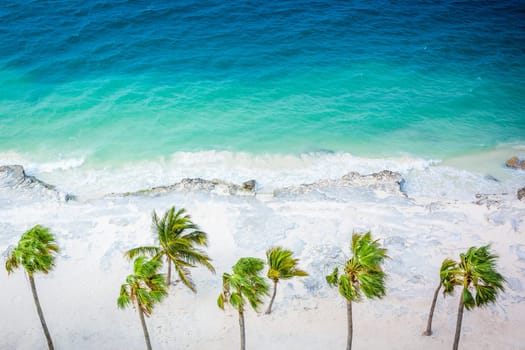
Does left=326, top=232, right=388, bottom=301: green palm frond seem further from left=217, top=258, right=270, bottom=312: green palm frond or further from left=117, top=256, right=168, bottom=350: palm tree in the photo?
left=117, top=256, right=168, bottom=350: palm tree

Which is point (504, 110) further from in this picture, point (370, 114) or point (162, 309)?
point (162, 309)

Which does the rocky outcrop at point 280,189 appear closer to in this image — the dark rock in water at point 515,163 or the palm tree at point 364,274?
the dark rock in water at point 515,163

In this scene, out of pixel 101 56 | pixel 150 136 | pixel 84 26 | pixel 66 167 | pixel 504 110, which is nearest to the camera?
pixel 66 167

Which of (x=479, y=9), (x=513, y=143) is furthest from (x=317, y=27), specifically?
(x=513, y=143)

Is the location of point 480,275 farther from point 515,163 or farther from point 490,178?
point 515,163

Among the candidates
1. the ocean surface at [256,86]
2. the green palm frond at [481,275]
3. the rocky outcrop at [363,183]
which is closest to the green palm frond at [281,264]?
the green palm frond at [481,275]

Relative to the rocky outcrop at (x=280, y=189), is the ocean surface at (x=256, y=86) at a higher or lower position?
higher
